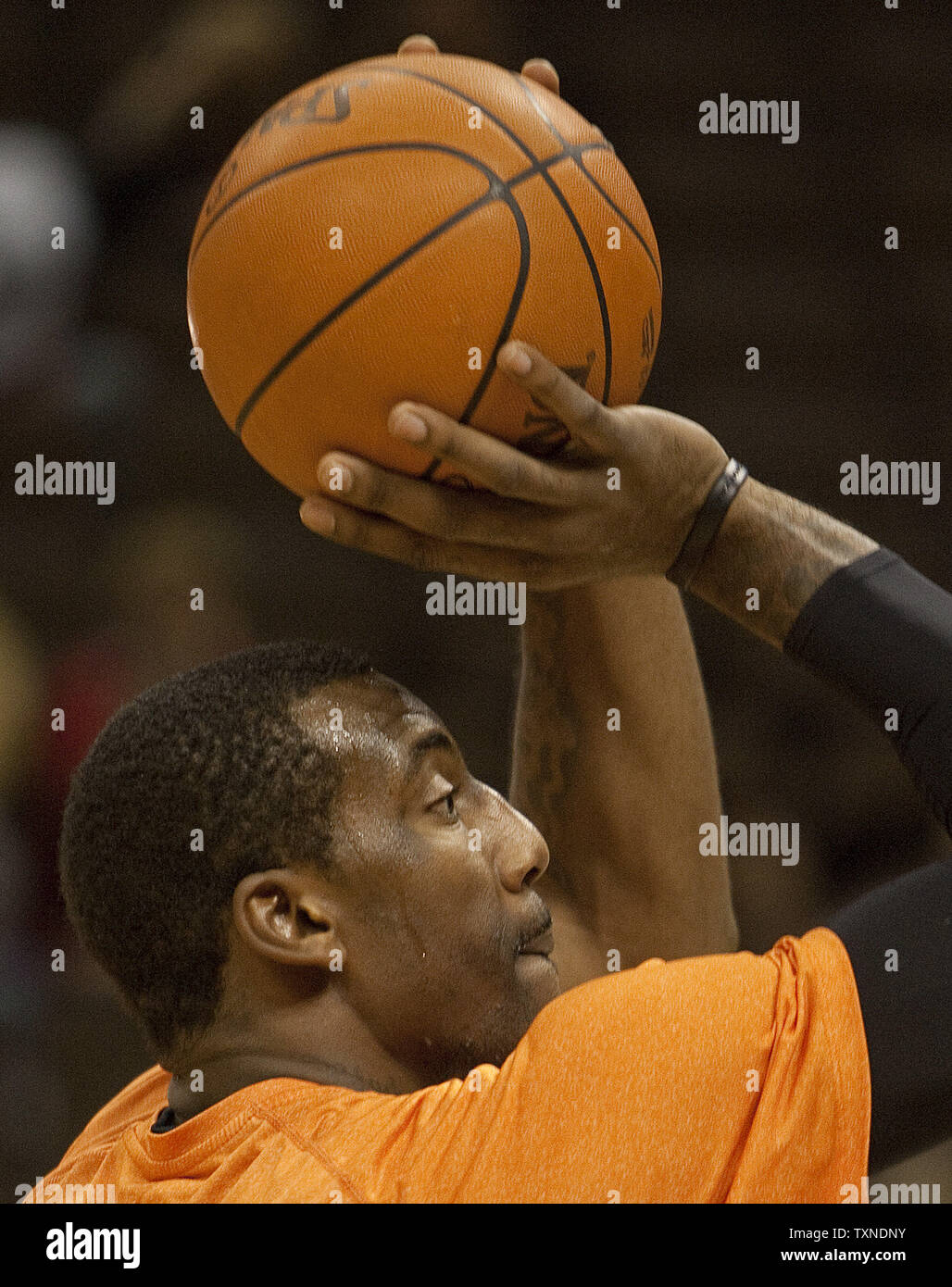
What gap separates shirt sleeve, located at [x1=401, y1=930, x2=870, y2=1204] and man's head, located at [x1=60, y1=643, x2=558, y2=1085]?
0.91ft

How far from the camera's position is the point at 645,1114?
62.7 inches

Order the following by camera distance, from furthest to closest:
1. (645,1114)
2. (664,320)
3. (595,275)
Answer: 1. (664,320)
2. (595,275)
3. (645,1114)

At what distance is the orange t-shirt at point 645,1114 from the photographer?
61.9 inches

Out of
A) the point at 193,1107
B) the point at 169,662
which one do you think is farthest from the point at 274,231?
the point at 169,662


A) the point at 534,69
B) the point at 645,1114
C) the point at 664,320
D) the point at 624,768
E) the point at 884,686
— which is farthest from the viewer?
the point at 664,320

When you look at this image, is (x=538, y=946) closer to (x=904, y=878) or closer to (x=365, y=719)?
(x=365, y=719)

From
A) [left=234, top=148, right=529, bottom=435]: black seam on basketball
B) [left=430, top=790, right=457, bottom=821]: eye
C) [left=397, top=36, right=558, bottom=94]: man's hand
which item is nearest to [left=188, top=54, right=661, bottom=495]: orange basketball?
[left=234, top=148, right=529, bottom=435]: black seam on basketball

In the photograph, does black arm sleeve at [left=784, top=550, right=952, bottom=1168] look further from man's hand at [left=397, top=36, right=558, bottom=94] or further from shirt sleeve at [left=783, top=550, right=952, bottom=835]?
man's hand at [left=397, top=36, right=558, bottom=94]

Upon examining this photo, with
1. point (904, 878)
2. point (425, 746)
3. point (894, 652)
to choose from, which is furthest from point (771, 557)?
point (425, 746)

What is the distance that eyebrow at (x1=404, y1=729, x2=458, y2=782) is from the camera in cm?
199

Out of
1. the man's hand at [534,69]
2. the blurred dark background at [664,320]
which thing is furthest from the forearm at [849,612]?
the blurred dark background at [664,320]

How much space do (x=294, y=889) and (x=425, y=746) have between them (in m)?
0.28

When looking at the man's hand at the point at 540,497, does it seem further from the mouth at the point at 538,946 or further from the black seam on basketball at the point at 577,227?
the mouth at the point at 538,946

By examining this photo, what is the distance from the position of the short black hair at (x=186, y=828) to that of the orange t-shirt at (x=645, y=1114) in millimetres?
285
